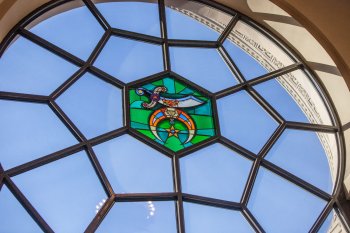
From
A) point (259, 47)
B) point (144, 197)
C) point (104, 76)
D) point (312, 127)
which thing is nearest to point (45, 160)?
point (144, 197)

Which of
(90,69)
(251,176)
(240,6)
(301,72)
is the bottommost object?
(251,176)

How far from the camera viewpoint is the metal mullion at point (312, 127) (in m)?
7.70

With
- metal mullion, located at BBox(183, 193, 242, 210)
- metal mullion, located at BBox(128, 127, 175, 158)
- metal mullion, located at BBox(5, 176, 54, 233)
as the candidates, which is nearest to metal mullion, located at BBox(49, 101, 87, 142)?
metal mullion, located at BBox(128, 127, 175, 158)

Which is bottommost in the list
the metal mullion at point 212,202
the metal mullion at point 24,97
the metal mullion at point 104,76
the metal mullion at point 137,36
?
the metal mullion at point 212,202

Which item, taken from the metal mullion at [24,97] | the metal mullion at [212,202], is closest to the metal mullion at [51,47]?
the metal mullion at [24,97]

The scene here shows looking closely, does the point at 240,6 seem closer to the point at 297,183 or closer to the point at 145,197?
the point at 297,183

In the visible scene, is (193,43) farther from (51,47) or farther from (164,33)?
(51,47)

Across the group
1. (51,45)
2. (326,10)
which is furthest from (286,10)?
(51,45)

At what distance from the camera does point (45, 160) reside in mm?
6445

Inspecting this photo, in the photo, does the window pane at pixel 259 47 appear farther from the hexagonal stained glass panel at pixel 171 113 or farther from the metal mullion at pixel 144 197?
the metal mullion at pixel 144 197

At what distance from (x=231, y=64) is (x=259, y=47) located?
2.32 feet

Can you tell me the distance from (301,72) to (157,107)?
2.02 meters

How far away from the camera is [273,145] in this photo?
745cm

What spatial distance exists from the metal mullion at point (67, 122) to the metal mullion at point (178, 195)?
3.35 ft
